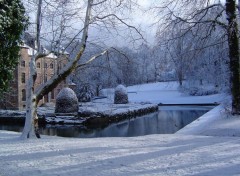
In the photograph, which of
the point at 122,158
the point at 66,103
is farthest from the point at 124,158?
the point at 66,103

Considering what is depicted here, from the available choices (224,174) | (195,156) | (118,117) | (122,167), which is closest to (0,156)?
(122,167)

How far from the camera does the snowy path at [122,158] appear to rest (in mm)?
5488

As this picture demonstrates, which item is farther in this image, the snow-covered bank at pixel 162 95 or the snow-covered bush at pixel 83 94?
the snow-covered bank at pixel 162 95

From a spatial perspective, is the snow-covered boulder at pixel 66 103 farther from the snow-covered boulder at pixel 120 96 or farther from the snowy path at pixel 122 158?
the snowy path at pixel 122 158

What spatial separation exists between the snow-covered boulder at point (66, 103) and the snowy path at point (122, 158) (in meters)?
17.8

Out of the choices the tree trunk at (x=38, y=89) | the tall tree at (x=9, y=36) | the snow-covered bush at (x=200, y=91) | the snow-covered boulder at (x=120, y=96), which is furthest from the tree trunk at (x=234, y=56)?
the snow-covered bush at (x=200, y=91)

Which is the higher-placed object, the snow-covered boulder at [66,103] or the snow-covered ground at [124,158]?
the snow-covered boulder at [66,103]

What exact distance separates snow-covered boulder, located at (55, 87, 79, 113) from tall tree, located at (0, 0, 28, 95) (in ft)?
60.1

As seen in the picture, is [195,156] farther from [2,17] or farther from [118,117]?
[118,117]

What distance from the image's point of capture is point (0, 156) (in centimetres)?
691

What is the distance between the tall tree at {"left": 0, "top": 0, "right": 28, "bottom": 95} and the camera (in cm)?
714

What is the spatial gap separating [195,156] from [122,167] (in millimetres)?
1511

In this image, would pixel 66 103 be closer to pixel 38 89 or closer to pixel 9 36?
pixel 38 89

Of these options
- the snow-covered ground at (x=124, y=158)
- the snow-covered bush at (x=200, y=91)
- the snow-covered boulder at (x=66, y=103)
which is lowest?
the snow-covered ground at (x=124, y=158)
